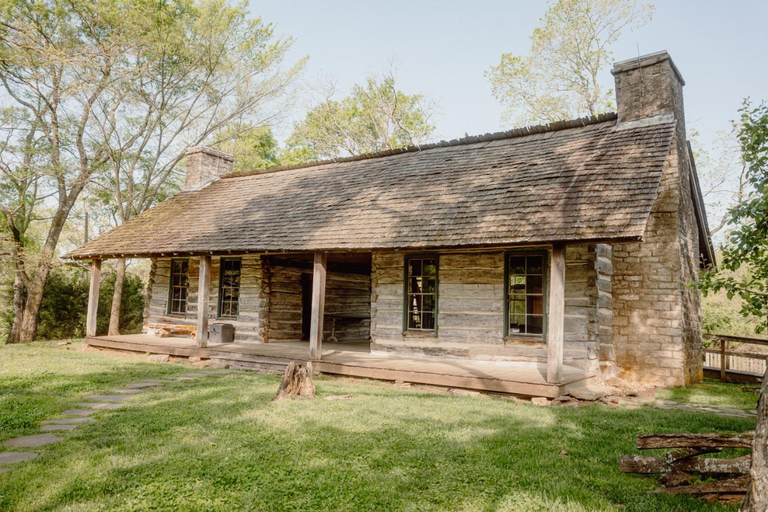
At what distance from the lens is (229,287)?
14672mm

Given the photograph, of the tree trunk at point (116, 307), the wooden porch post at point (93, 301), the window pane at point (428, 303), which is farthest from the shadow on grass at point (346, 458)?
the tree trunk at point (116, 307)

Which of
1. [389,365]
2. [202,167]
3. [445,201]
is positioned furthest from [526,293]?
[202,167]

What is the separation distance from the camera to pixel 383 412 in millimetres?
6809

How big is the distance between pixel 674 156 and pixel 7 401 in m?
12.7

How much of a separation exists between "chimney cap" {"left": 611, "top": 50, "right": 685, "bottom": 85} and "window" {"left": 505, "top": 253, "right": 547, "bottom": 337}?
184 inches

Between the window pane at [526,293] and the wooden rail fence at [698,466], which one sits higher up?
the window pane at [526,293]

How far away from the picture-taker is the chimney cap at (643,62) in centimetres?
1058

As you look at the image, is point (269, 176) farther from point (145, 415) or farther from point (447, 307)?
point (145, 415)

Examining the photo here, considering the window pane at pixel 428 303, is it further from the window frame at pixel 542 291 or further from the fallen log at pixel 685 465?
the fallen log at pixel 685 465

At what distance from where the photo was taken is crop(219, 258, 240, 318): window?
1459 centimetres

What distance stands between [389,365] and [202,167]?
1210 centimetres

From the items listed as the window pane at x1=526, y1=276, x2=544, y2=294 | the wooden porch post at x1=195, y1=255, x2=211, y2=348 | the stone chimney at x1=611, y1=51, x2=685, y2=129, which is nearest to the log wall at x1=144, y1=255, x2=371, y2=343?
the wooden porch post at x1=195, y1=255, x2=211, y2=348

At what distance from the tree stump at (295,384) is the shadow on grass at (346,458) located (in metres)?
0.38

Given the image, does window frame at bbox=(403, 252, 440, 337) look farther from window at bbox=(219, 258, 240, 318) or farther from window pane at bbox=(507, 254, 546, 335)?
window at bbox=(219, 258, 240, 318)
